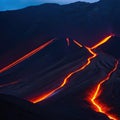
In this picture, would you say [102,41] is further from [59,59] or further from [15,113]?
[15,113]

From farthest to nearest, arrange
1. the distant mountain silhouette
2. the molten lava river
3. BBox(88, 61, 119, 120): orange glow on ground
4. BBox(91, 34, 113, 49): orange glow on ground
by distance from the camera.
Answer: BBox(91, 34, 113, 49): orange glow on ground → the molten lava river → BBox(88, 61, 119, 120): orange glow on ground → the distant mountain silhouette

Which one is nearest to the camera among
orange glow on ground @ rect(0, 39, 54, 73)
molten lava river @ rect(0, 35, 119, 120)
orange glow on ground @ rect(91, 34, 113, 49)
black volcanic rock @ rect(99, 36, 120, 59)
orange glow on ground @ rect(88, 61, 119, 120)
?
orange glow on ground @ rect(88, 61, 119, 120)

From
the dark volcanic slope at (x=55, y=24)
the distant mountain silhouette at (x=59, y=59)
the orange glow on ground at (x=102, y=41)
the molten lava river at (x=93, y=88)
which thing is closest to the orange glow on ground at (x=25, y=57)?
the molten lava river at (x=93, y=88)

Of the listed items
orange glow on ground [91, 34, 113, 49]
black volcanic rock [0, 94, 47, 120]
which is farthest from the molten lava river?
black volcanic rock [0, 94, 47, 120]

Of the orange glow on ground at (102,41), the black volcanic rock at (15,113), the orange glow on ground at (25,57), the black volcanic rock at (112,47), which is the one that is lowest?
the orange glow on ground at (102,41)

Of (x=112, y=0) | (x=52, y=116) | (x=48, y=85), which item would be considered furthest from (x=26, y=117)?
(x=112, y=0)

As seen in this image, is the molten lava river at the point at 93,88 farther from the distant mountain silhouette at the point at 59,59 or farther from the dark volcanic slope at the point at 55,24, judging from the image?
the dark volcanic slope at the point at 55,24

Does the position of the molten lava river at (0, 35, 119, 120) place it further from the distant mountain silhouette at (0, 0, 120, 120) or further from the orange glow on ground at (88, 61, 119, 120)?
the distant mountain silhouette at (0, 0, 120, 120)

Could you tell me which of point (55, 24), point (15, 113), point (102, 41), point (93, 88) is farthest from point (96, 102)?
point (55, 24)

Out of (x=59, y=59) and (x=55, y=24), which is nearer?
(x=59, y=59)

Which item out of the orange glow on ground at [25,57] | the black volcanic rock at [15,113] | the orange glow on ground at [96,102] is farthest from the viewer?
the orange glow on ground at [25,57]
